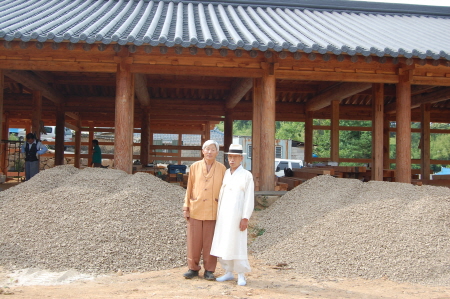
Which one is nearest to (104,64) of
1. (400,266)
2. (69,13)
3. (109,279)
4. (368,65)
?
(69,13)

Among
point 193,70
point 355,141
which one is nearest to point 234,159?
point 193,70

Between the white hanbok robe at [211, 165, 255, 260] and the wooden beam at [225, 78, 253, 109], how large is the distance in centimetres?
454

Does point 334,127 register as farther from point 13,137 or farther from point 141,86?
point 13,137

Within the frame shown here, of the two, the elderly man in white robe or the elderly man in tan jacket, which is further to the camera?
the elderly man in tan jacket

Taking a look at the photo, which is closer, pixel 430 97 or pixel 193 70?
pixel 193 70

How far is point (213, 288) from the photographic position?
397 centimetres

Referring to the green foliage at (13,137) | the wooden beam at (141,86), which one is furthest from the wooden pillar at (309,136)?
the green foliage at (13,137)

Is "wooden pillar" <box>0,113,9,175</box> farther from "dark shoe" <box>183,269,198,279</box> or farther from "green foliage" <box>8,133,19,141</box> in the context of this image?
"dark shoe" <box>183,269,198,279</box>

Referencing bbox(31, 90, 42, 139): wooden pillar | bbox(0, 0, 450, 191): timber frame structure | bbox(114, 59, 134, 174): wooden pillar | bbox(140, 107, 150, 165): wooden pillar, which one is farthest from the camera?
bbox(140, 107, 150, 165): wooden pillar

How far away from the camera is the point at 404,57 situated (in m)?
7.11

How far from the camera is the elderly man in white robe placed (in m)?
4.11

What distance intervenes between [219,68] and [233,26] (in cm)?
136

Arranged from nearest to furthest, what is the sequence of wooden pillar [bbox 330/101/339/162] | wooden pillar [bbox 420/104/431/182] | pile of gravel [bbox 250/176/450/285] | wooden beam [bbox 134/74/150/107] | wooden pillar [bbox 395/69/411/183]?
pile of gravel [bbox 250/176/450/285] → wooden pillar [bbox 395/69/411/183] → wooden beam [bbox 134/74/150/107] → wooden pillar [bbox 330/101/339/162] → wooden pillar [bbox 420/104/431/182]

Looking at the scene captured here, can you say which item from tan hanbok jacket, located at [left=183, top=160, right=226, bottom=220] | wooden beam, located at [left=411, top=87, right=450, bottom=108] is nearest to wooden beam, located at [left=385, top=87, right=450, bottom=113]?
wooden beam, located at [left=411, top=87, right=450, bottom=108]
